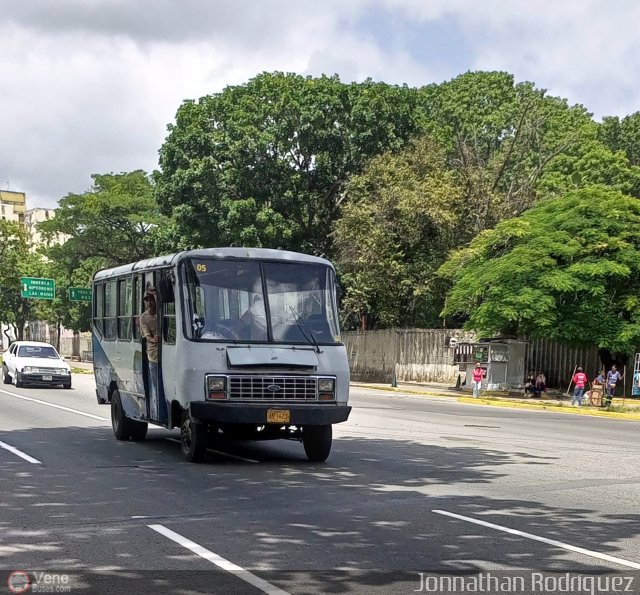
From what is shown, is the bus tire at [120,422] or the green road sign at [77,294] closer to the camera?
the bus tire at [120,422]

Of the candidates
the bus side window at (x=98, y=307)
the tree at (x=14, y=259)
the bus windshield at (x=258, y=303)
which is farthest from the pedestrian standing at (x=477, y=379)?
the tree at (x=14, y=259)

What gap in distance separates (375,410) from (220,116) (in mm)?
28049

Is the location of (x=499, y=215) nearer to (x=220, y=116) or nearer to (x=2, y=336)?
(x=220, y=116)

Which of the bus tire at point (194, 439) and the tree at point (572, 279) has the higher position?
the tree at point (572, 279)

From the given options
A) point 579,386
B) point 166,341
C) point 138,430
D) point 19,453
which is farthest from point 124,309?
point 579,386

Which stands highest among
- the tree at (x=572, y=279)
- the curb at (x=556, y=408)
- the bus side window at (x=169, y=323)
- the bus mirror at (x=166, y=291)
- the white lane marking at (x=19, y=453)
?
the tree at (x=572, y=279)

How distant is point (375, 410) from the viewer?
2784 cm

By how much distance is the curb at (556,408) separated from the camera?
30.7 meters

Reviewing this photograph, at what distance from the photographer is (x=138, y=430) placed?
16.9 meters

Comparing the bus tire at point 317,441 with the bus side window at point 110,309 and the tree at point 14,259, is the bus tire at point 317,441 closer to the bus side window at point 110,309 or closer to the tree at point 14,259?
the bus side window at point 110,309

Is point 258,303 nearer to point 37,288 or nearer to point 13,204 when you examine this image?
point 37,288

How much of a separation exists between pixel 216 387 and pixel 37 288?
58901mm

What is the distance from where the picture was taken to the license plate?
13125mm

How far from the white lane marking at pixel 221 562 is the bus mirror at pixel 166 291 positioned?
219 inches
